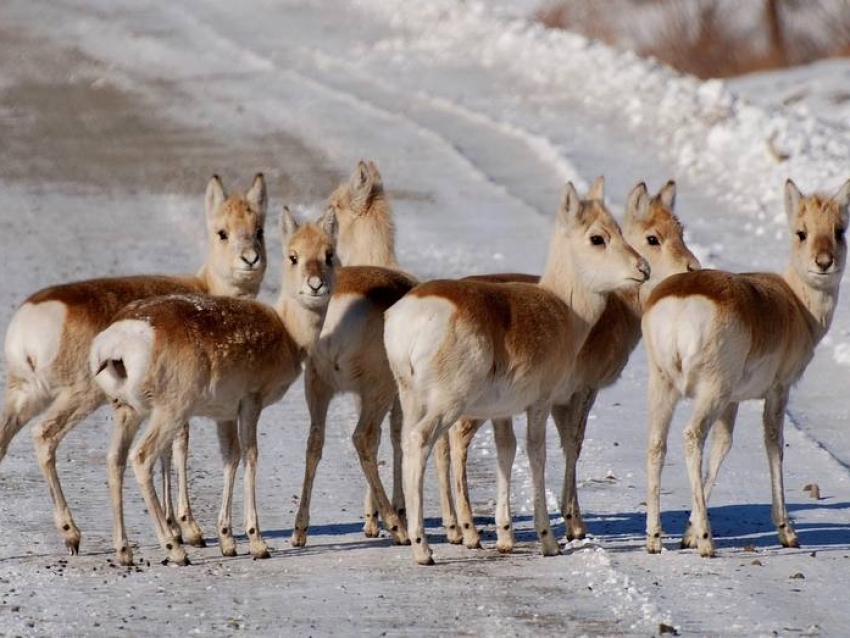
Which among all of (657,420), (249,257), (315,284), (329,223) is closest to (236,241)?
(249,257)

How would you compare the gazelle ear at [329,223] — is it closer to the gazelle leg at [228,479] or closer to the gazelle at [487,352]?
the gazelle at [487,352]

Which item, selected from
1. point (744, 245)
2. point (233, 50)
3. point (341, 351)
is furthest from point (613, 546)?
point (233, 50)

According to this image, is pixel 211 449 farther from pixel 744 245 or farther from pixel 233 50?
pixel 233 50

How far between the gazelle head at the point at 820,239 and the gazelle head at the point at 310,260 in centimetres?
314

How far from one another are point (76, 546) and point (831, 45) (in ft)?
93.2

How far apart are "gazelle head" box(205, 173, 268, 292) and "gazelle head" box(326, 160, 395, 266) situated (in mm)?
846

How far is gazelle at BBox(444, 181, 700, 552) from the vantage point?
35.8ft

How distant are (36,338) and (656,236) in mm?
4486

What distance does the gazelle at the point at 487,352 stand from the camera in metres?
10.1

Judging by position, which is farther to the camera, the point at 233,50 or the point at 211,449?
the point at 233,50

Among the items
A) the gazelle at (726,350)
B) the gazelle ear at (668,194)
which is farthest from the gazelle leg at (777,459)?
the gazelle ear at (668,194)

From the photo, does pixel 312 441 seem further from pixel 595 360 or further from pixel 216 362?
pixel 595 360

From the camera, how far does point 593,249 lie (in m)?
11.3

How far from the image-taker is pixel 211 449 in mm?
13305
